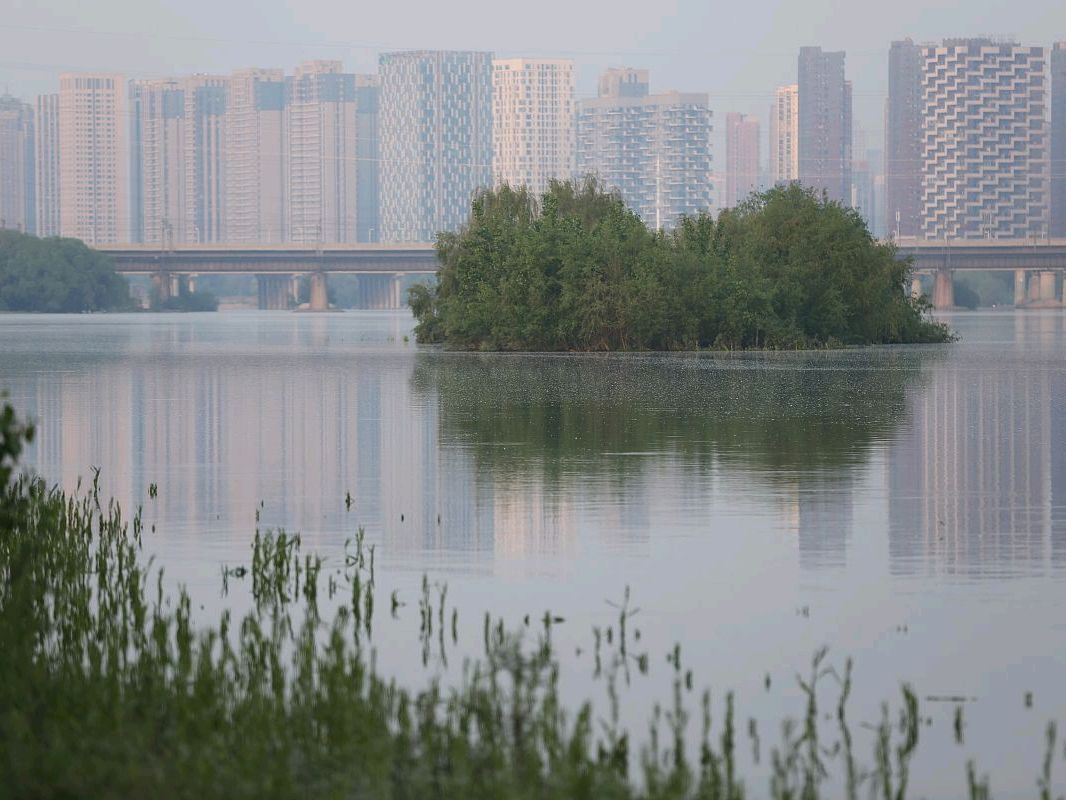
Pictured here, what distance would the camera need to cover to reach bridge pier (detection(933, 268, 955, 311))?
180 m

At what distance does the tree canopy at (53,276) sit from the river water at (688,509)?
418 feet

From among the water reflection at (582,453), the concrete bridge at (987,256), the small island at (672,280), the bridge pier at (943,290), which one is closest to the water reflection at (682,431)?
the water reflection at (582,453)

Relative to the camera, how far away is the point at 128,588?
1348 centimetres

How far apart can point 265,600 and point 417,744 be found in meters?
5.05

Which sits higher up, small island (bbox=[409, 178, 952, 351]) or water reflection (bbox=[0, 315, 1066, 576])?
small island (bbox=[409, 178, 952, 351])

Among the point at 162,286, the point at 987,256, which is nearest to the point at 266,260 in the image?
the point at 162,286

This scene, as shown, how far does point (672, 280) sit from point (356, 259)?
12830 cm

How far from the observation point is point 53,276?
166625 mm

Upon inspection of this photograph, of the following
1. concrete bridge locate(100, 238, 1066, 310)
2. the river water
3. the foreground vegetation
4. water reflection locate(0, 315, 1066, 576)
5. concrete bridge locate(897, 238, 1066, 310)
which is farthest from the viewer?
concrete bridge locate(100, 238, 1066, 310)

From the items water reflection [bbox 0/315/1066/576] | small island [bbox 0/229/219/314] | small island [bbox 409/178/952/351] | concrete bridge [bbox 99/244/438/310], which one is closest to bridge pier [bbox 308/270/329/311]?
concrete bridge [bbox 99/244/438/310]

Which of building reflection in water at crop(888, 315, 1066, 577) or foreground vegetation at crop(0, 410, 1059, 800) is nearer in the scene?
foreground vegetation at crop(0, 410, 1059, 800)

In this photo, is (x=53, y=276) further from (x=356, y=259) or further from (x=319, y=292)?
(x=319, y=292)

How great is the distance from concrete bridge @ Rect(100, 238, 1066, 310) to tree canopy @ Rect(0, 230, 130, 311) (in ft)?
28.6

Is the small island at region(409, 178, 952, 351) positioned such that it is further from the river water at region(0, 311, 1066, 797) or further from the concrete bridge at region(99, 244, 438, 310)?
the concrete bridge at region(99, 244, 438, 310)
